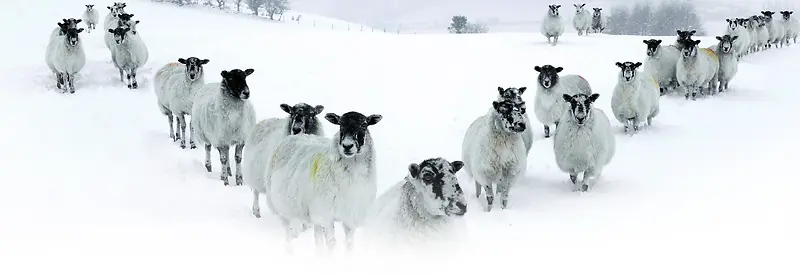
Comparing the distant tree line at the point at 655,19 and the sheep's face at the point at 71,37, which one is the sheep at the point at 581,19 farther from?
the distant tree line at the point at 655,19

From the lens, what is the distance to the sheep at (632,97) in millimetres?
13695

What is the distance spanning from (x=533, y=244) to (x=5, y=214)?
661 centimetres

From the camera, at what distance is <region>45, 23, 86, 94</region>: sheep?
53.9ft

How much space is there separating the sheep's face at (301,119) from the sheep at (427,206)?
9.98 feet

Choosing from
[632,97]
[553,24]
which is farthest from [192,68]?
[553,24]

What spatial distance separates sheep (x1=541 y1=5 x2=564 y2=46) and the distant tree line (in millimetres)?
46590

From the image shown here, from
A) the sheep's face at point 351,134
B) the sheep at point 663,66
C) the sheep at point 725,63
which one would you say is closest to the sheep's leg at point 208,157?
the sheep's face at point 351,134

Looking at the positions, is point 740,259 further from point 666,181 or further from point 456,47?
point 456,47

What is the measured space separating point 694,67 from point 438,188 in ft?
46.8

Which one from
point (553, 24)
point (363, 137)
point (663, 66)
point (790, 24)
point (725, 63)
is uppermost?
point (790, 24)

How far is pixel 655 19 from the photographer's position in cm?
7344

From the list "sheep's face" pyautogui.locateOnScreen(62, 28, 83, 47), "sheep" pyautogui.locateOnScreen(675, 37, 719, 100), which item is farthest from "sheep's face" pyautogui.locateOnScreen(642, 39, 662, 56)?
"sheep's face" pyautogui.locateOnScreen(62, 28, 83, 47)

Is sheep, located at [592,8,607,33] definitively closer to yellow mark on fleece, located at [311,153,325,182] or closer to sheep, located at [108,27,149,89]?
sheep, located at [108,27,149,89]

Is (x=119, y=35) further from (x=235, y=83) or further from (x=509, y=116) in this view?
(x=509, y=116)
